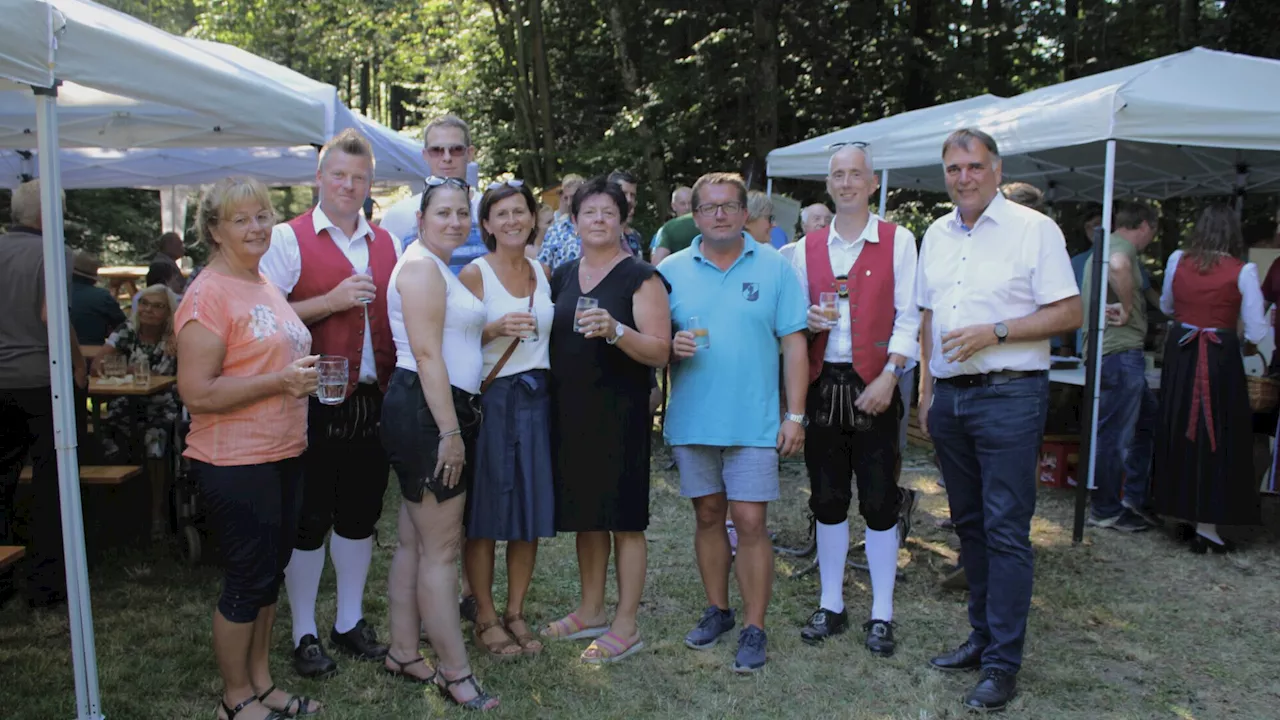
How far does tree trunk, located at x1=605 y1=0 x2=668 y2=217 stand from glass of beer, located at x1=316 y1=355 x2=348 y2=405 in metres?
11.0

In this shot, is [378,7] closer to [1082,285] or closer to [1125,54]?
[1125,54]

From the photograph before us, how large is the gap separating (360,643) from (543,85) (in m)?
12.2

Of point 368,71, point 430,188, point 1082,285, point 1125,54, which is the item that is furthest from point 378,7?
point 430,188

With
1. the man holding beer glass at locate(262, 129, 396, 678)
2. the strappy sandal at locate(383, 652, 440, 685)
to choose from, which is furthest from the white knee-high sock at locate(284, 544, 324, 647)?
the strappy sandal at locate(383, 652, 440, 685)

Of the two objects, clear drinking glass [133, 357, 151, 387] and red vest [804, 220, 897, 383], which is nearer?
red vest [804, 220, 897, 383]

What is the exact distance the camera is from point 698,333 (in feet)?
11.5

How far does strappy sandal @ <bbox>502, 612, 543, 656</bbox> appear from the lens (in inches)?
152

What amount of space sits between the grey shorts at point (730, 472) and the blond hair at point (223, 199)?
1693 millimetres

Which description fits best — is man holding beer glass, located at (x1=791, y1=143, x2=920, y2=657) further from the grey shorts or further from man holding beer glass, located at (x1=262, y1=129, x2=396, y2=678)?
man holding beer glass, located at (x1=262, y1=129, x2=396, y2=678)

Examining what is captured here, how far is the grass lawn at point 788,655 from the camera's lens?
3457 millimetres

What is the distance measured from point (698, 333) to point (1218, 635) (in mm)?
2618

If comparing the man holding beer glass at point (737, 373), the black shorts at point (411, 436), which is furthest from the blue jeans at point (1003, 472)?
the black shorts at point (411, 436)

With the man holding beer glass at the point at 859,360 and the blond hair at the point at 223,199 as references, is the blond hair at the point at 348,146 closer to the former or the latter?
the blond hair at the point at 223,199

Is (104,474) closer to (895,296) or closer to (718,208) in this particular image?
(718,208)
